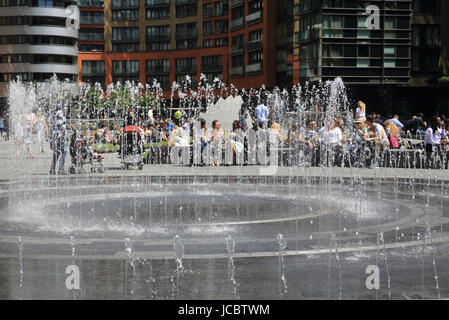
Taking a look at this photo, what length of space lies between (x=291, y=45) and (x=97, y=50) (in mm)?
47946

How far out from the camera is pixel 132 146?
2231cm

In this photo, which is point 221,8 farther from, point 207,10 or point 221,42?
point 221,42

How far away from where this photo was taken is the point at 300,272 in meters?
7.61

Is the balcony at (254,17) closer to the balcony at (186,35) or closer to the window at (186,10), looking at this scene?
the balcony at (186,35)

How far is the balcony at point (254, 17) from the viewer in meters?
77.0

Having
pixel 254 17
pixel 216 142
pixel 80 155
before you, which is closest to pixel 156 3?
pixel 254 17

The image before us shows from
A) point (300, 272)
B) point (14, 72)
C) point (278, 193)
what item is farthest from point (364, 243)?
point (14, 72)

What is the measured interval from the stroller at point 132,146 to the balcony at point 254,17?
56781 millimetres

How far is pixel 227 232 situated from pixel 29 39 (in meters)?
92.5

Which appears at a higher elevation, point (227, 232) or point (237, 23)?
point (237, 23)

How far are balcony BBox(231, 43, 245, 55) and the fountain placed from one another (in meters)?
62.3

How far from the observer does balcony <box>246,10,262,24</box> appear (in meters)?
77.0
